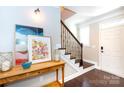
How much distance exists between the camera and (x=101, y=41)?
3676mm

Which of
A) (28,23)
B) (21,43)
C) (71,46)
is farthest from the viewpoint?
(71,46)

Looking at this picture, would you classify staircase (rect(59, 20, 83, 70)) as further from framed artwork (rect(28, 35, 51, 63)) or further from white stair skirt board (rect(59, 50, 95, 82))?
framed artwork (rect(28, 35, 51, 63))

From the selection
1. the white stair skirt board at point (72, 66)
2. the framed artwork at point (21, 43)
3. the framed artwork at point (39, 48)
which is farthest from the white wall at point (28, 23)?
the white stair skirt board at point (72, 66)

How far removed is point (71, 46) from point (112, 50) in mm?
1401

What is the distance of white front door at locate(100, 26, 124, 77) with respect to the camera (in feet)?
9.93

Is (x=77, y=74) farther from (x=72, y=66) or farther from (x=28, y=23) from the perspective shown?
(x=28, y=23)

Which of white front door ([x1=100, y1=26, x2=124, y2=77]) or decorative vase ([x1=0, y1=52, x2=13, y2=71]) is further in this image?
white front door ([x1=100, y1=26, x2=124, y2=77])

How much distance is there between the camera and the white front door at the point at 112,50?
3.03m

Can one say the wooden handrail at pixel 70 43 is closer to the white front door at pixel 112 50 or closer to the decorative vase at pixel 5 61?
the white front door at pixel 112 50

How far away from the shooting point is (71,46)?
3492mm

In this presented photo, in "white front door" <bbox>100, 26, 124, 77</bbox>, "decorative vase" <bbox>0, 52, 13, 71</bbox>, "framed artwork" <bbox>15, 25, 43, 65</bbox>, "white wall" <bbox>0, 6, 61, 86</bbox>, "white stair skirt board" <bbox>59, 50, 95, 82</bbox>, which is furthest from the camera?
"white front door" <bbox>100, 26, 124, 77</bbox>

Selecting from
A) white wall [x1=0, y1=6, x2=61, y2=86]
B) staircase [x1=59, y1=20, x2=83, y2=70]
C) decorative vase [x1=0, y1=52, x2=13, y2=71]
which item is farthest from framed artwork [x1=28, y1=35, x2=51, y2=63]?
staircase [x1=59, y1=20, x2=83, y2=70]

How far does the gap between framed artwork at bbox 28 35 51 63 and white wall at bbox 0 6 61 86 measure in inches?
9.7

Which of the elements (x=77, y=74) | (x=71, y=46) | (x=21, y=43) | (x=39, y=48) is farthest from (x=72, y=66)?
(x=21, y=43)
